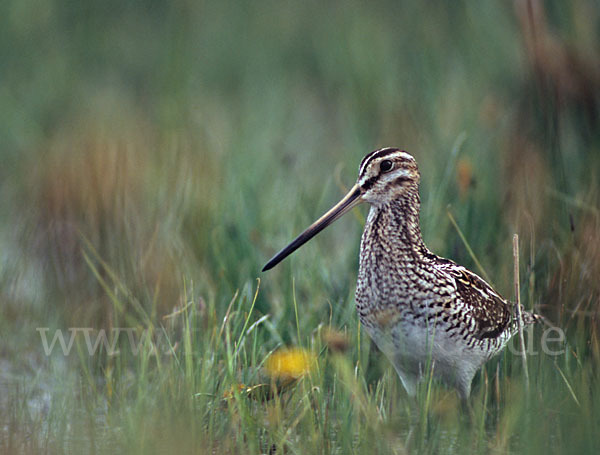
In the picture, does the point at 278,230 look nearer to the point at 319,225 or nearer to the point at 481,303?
the point at 319,225

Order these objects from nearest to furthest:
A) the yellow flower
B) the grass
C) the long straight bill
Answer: the grass < the yellow flower < the long straight bill

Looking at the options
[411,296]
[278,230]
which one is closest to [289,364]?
[411,296]

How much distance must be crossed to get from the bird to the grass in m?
0.15

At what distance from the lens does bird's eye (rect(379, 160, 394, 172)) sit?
4504 mm

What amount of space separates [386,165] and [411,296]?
22.3 inches

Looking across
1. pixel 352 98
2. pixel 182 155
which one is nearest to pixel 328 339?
pixel 182 155

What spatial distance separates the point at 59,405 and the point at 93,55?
5.32 m

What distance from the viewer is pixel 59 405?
4266 mm

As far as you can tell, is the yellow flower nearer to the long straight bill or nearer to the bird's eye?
the long straight bill

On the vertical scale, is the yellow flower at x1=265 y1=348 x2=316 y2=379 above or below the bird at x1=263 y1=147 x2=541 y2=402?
below

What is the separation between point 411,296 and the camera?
14.2 feet

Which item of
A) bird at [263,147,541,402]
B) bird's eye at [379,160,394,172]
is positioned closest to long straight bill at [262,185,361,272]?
bird at [263,147,541,402]

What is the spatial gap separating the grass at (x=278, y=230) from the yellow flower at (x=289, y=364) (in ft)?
0.09

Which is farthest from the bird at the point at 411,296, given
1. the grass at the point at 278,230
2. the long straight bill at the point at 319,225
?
the grass at the point at 278,230
